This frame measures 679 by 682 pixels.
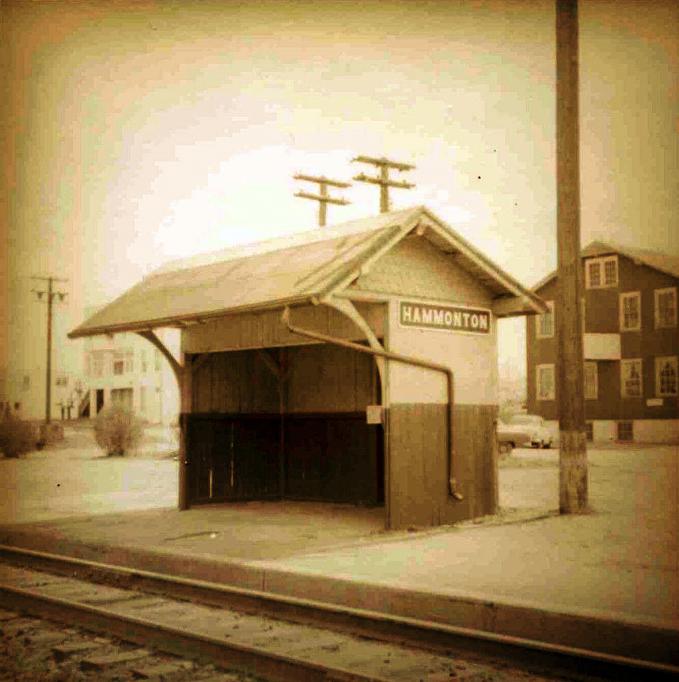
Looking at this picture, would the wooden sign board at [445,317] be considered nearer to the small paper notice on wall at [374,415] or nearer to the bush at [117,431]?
the small paper notice on wall at [374,415]

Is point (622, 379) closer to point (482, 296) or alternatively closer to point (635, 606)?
point (482, 296)

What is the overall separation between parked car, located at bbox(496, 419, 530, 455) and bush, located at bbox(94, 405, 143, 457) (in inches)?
578

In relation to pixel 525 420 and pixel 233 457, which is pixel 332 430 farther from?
pixel 525 420

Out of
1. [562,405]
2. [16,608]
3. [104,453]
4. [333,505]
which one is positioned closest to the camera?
[16,608]

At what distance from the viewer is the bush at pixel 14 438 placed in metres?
37.6

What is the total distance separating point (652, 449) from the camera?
118ft

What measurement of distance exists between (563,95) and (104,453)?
1148 inches

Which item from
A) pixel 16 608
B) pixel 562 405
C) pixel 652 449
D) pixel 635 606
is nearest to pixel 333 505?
pixel 562 405

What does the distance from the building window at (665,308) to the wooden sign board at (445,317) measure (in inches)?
1178

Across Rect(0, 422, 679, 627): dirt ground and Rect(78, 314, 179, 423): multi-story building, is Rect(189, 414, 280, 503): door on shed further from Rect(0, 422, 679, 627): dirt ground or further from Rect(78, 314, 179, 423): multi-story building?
Rect(78, 314, 179, 423): multi-story building

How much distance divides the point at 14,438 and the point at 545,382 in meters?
26.0

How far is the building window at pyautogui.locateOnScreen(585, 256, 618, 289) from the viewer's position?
144ft

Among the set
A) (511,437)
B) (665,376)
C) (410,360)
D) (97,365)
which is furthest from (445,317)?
(97,365)

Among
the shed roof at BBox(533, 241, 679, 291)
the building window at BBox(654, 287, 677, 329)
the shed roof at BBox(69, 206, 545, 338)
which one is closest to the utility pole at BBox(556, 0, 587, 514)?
the shed roof at BBox(69, 206, 545, 338)
